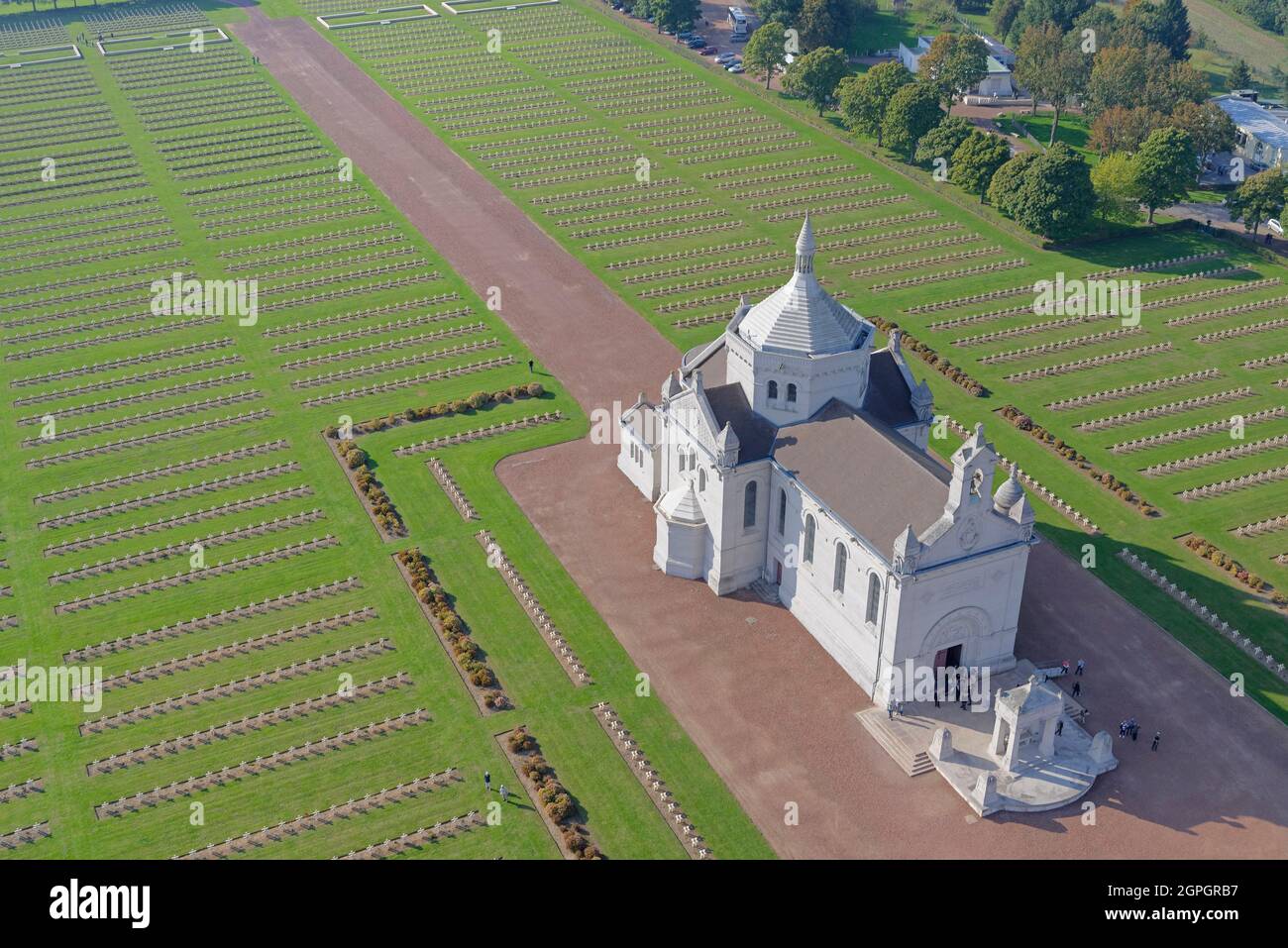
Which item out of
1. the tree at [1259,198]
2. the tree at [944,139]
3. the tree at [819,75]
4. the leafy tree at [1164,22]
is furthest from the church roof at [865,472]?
the leafy tree at [1164,22]

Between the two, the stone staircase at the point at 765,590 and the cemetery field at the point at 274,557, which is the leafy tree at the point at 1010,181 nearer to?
the cemetery field at the point at 274,557

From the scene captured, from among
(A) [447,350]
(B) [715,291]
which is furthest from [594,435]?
(B) [715,291]

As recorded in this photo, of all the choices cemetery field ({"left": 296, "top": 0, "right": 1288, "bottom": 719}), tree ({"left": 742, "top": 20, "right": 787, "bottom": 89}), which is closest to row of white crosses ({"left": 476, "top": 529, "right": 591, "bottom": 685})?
cemetery field ({"left": 296, "top": 0, "right": 1288, "bottom": 719})

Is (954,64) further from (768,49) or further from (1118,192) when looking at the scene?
(1118,192)

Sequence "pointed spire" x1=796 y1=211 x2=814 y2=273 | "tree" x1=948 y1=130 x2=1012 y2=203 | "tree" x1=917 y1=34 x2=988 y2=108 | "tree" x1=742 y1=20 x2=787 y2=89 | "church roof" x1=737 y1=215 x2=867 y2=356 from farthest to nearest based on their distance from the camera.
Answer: "tree" x1=742 y1=20 x2=787 y2=89
"tree" x1=917 y1=34 x2=988 y2=108
"tree" x1=948 y1=130 x2=1012 y2=203
"church roof" x1=737 y1=215 x2=867 y2=356
"pointed spire" x1=796 y1=211 x2=814 y2=273

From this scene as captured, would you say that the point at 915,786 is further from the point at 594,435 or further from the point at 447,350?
the point at 447,350

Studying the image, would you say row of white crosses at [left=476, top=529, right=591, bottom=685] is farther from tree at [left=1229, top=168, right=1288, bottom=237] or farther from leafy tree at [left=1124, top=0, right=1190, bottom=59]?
leafy tree at [left=1124, top=0, right=1190, bottom=59]
